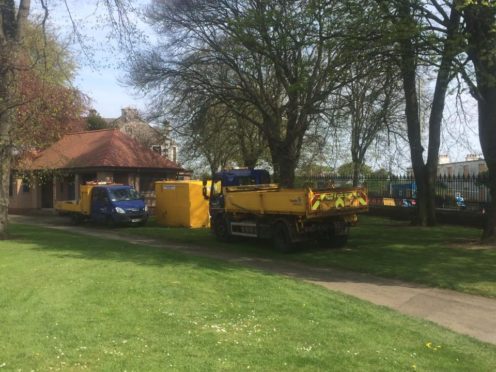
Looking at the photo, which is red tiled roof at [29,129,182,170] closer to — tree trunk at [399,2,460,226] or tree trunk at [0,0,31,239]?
tree trunk at [0,0,31,239]

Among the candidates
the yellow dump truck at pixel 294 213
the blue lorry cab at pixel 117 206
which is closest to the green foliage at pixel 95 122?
the blue lorry cab at pixel 117 206

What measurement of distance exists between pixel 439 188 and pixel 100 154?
1985 centimetres

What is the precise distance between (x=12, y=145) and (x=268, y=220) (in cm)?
927

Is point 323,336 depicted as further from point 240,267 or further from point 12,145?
point 12,145

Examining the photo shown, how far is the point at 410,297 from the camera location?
33.2ft

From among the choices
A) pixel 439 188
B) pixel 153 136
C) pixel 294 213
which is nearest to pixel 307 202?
pixel 294 213

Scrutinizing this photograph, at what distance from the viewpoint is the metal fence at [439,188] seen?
72.9 ft

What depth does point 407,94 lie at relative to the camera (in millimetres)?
22766

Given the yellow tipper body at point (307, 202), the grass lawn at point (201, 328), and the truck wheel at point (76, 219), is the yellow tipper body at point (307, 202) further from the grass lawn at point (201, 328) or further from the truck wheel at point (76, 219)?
the truck wheel at point (76, 219)

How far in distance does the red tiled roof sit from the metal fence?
10.7 meters

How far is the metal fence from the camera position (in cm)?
2222

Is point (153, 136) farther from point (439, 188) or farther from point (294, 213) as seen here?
point (294, 213)

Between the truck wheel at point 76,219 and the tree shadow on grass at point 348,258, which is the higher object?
the truck wheel at point 76,219

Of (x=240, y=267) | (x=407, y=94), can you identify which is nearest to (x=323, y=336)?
(x=240, y=267)
